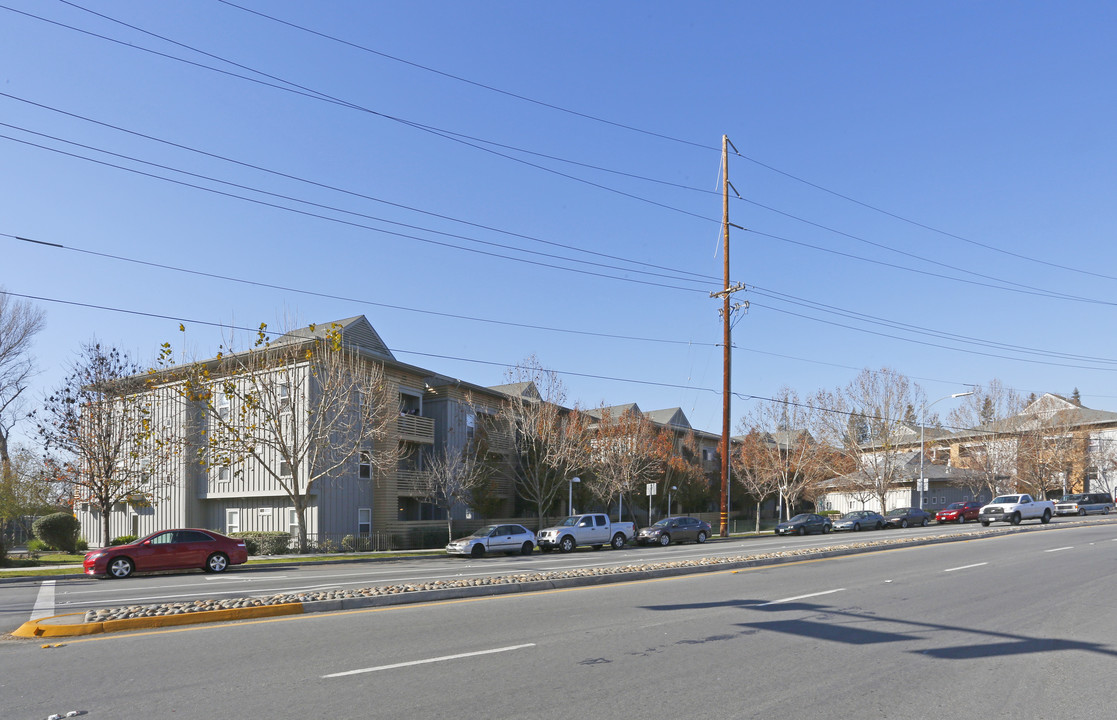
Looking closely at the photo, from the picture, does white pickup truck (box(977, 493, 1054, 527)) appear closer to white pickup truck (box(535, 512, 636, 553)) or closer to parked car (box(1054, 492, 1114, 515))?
white pickup truck (box(535, 512, 636, 553))

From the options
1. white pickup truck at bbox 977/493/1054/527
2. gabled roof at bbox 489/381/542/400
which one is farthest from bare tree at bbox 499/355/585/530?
white pickup truck at bbox 977/493/1054/527

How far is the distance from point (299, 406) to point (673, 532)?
17757 mm

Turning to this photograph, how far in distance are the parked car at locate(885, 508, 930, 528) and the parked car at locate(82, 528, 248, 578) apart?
40.4m

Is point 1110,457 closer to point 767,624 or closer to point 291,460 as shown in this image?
point 291,460

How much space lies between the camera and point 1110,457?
7619cm

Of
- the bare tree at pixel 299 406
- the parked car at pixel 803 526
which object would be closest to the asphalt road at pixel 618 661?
the bare tree at pixel 299 406

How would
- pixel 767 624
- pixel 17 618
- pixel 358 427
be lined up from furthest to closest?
pixel 358 427, pixel 17 618, pixel 767 624

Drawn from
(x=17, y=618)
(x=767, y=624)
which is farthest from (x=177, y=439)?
(x=767, y=624)

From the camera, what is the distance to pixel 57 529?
3328 cm

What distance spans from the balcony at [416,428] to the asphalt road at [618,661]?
26087mm

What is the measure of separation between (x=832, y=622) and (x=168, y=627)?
29.7 feet

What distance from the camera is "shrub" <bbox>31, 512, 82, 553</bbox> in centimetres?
3320

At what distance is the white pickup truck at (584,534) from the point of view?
3419 centimetres

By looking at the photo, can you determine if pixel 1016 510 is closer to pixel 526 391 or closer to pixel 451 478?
pixel 526 391
